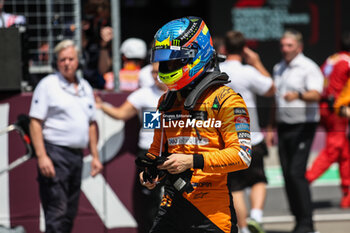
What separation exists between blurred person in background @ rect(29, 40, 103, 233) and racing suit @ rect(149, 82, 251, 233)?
208 cm

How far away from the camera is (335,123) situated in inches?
358

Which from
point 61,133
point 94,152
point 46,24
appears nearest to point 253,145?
point 94,152

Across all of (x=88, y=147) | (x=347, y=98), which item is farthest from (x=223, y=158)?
(x=347, y=98)

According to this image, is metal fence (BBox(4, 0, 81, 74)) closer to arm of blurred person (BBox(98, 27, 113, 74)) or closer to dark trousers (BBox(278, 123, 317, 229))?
arm of blurred person (BBox(98, 27, 113, 74))

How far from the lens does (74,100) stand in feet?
20.4

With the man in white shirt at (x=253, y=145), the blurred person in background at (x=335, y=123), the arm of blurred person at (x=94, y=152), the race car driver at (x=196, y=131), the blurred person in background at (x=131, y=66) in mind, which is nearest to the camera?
the race car driver at (x=196, y=131)

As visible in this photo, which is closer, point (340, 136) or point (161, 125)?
point (161, 125)

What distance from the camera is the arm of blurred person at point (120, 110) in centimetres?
679

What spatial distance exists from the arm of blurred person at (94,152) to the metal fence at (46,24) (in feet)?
3.80

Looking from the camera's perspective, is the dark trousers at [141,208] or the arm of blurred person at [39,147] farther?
the dark trousers at [141,208]

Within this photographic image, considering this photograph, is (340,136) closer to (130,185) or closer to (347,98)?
(347,98)

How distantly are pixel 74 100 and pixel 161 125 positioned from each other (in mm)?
2220

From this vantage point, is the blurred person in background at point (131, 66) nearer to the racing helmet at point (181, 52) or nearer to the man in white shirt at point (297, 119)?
the man in white shirt at point (297, 119)

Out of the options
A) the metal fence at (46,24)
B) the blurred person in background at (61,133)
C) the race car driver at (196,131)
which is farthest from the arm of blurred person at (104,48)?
the race car driver at (196,131)
